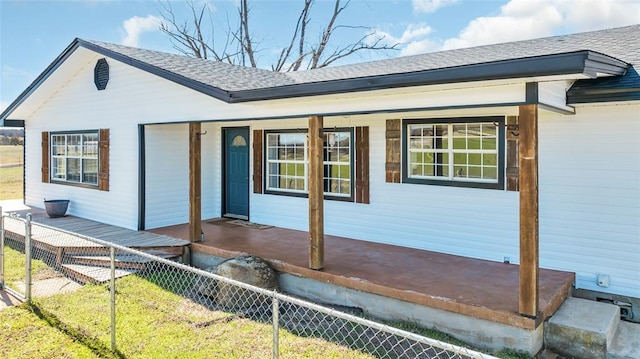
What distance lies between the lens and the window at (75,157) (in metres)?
9.95

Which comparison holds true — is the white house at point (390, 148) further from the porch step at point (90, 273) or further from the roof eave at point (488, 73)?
the porch step at point (90, 273)

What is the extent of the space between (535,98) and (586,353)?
256 centimetres

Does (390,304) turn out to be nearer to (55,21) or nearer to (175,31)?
(55,21)

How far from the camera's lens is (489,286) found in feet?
17.3

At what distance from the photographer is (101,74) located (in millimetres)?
9570

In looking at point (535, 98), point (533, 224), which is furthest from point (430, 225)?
point (535, 98)

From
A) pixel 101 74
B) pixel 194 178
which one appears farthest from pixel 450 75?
pixel 101 74

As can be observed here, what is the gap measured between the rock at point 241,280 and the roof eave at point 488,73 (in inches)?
92.3

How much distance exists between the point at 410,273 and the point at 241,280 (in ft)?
7.27

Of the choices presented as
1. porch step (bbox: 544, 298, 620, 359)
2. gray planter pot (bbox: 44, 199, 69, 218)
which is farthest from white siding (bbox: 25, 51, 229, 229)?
porch step (bbox: 544, 298, 620, 359)

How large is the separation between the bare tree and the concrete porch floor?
16.3 meters

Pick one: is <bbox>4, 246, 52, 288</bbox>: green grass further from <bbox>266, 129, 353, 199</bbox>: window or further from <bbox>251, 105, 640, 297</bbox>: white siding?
<bbox>251, 105, 640, 297</bbox>: white siding

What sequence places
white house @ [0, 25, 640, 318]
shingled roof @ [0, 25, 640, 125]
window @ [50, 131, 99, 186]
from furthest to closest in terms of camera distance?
window @ [50, 131, 99, 186] < white house @ [0, 25, 640, 318] < shingled roof @ [0, 25, 640, 125]

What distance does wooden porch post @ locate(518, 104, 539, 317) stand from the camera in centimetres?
410
